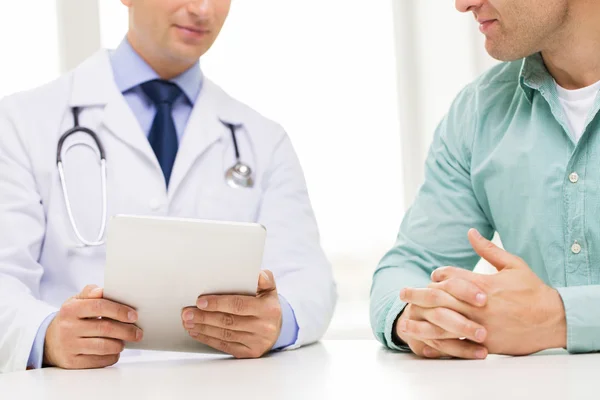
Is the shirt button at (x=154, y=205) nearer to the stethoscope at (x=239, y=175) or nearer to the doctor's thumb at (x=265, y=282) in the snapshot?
the stethoscope at (x=239, y=175)

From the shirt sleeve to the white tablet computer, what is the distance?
37 centimetres

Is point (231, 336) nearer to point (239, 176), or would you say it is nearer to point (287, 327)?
point (287, 327)

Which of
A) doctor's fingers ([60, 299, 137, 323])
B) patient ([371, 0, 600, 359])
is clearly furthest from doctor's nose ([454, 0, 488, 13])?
doctor's fingers ([60, 299, 137, 323])

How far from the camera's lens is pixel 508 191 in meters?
1.45

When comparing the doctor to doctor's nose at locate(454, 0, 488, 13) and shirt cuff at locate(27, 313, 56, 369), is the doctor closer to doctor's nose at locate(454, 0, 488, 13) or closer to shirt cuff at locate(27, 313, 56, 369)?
shirt cuff at locate(27, 313, 56, 369)

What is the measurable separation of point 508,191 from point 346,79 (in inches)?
55.3

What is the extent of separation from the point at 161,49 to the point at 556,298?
3.19ft

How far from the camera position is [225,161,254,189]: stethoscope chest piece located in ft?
5.41

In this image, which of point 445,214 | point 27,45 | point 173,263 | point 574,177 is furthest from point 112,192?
point 27,45

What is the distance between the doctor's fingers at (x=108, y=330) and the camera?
123cm

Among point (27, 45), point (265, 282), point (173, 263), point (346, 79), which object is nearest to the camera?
point (173, 263)

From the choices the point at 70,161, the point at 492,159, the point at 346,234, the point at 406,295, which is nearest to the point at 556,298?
the point at 406,295

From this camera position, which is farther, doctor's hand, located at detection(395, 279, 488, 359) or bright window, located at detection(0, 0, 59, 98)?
bright window, located at detection(0, 0, 59, 98)

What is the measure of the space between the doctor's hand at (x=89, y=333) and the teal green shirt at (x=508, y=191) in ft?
1.44
